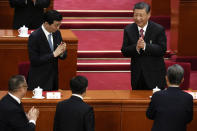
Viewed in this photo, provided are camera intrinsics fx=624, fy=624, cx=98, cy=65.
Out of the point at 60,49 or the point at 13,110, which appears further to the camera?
the point at 60,49

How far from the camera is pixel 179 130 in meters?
5.75

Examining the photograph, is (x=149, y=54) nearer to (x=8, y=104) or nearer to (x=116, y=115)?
(x=116, y=115)

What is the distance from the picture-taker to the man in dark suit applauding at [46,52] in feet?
22.9

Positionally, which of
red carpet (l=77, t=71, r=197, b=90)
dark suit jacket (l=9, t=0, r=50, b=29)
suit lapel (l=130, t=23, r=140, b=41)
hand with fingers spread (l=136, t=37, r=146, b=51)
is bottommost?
red carpet (l=77, t=71, r=197, b=90)

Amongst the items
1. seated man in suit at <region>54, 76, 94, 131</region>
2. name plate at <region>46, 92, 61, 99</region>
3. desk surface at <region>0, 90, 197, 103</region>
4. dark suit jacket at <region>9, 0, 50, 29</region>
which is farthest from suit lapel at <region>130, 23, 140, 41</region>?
dark suit jacket at <region>9, 0, 50, 29</region>

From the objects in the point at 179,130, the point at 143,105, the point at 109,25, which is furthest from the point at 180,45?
the point at 179,130

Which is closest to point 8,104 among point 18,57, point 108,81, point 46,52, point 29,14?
point 46,52

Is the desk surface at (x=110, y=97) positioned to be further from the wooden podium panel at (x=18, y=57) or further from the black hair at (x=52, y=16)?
the wooden podium panel at (x=18, y=57)

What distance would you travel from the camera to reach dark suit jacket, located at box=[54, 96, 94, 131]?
5.64m

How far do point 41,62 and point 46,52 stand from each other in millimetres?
163

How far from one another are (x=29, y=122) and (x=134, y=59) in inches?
81.6

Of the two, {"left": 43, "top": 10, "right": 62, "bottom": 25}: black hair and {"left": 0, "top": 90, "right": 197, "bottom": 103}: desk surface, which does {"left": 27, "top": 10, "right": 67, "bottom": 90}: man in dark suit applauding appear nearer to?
{"left": 43, "top": 10, "right": 62, "bottom": 25}: black hair

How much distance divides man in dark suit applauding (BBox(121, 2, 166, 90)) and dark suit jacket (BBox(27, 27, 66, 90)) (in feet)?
2.66

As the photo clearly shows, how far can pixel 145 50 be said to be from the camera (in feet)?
23.4
